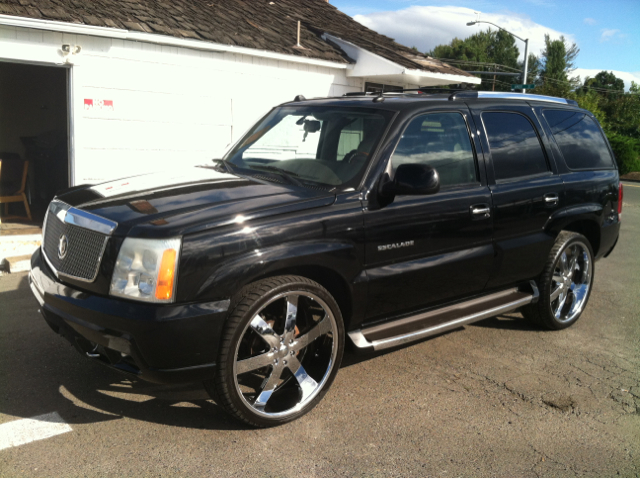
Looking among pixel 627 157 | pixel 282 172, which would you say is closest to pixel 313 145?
pixel 282 172

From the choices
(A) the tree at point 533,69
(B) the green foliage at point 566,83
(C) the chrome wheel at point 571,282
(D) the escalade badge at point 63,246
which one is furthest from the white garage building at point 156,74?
(A) the tree at point 533,69

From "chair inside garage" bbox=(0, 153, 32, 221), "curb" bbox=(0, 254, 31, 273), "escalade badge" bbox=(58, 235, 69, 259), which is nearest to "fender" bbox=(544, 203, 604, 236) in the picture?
"escalade badge" bbox=(58, 235, 69, 259)

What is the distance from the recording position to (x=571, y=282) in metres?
5.71

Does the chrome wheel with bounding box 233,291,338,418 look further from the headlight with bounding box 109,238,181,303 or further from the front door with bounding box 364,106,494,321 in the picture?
the headlight with bounding box 109,238,181,303

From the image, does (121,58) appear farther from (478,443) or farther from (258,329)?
(478,443)

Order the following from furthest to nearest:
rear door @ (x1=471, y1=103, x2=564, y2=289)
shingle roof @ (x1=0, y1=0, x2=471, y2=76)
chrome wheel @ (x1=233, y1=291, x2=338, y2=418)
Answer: shingle roof @ (x1=0, y1=0, x2=471, y2=76), rear door @ (x1=471, y1=103, x2=564, y2=289), chrome wheel @ (x1=233, y1=291, x2=338, y2=418)

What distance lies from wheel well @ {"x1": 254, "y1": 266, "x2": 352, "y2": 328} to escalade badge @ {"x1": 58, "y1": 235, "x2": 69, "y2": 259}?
4.27 feet

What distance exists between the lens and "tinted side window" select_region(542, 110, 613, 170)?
17.9ft

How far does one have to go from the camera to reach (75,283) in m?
3.51

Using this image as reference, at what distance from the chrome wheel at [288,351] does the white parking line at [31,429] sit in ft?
3.54

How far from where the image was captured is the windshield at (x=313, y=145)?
4.17 meters

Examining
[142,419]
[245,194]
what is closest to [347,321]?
[245,194]

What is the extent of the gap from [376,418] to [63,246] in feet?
7.19

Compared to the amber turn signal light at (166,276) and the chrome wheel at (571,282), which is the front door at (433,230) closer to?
the chrome wheel at (571,282)
